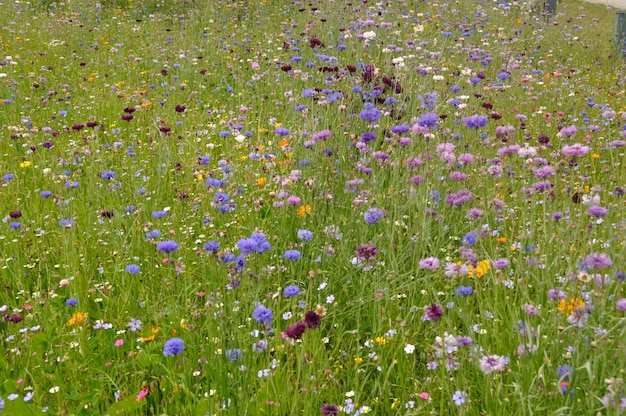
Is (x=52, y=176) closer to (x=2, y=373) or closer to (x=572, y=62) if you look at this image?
(x=2, y=373)

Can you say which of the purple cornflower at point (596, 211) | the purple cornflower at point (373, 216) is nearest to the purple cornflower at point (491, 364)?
the purple cornflower at point (596, 211)

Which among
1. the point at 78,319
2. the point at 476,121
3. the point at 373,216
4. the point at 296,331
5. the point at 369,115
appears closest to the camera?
the point at 296,331

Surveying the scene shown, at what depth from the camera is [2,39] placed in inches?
275

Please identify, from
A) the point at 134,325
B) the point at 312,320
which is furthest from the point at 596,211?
the point at 134,325

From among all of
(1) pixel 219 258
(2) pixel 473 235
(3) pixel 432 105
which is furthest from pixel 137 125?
(2) pixel 473 235

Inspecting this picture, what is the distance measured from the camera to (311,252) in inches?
98.1

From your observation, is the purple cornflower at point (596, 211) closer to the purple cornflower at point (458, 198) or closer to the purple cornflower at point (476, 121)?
the purple cornflower at point (458, 198)

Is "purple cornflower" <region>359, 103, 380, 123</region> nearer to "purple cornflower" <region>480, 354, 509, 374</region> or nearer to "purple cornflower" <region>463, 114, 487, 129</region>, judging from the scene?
"purple cornflower" <region>463, 114, 487, 129</region>

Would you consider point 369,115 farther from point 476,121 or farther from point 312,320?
point 312,320

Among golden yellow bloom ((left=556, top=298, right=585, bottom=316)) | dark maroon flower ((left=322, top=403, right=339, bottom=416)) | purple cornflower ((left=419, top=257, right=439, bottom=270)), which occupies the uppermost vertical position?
golden yellow bloom ((left=556, top=298, right=585, bottom=316))

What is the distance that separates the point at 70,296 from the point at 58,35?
6.25 metres

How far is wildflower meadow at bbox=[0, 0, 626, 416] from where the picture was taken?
5.42 feet

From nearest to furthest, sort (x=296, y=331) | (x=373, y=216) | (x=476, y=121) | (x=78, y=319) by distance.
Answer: (x=296, y=331), (x=78, y=319), (x=373, y=216), (x=476, y=121)

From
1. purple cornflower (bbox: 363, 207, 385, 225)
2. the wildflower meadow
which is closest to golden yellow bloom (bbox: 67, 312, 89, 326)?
the wildflower meadow
